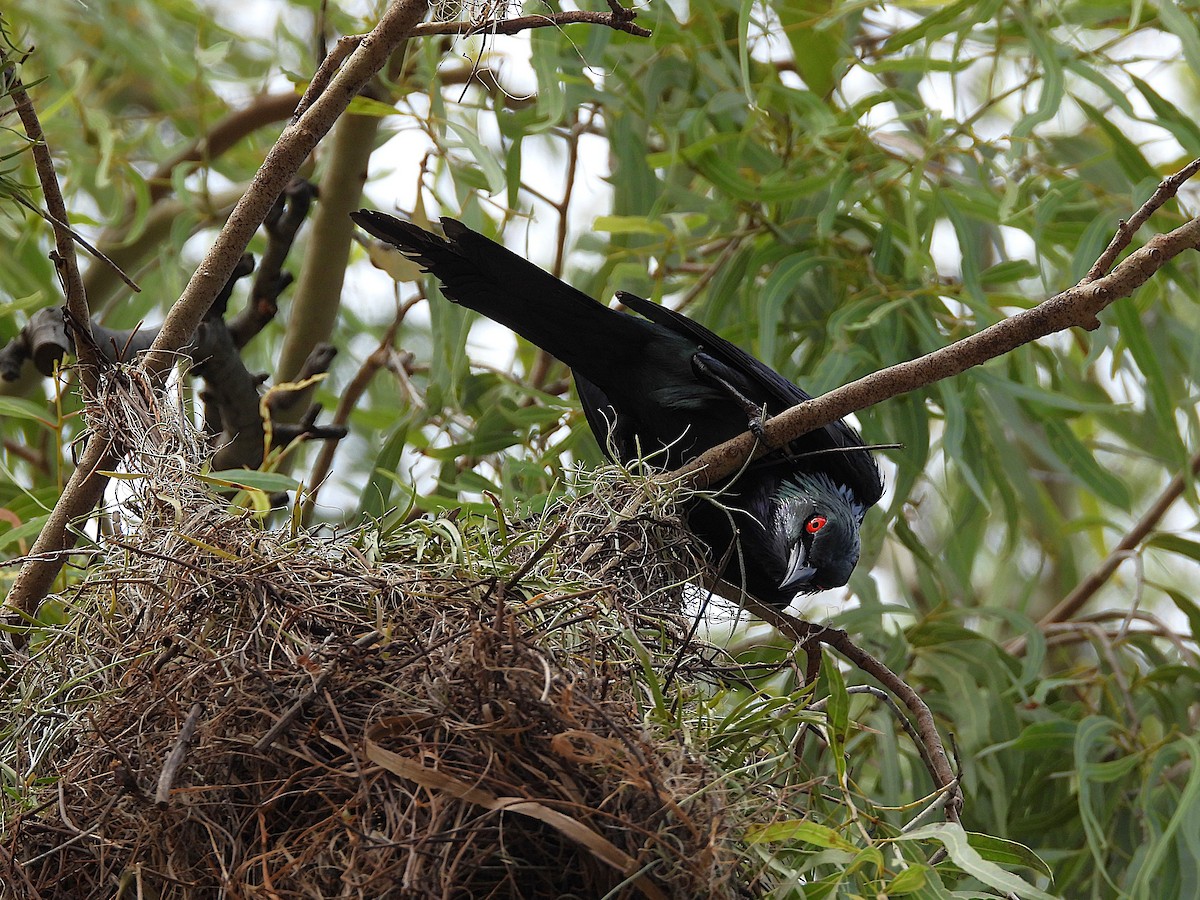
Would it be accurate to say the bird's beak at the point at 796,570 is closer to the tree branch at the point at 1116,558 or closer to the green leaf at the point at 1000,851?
the green leaf at the point at 1000,851

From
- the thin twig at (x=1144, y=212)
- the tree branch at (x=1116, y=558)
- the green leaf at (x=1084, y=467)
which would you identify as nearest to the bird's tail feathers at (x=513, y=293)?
the thin twig at (x=1144, y=212)

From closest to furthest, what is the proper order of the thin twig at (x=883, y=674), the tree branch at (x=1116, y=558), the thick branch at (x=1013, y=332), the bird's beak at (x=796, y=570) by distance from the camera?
the thick branch at (x=1013, y=332) < the thin twig at (x=883, y=674) < the bird's beak at (x=796, y=570) < the tree branch at (x=1116, y=558)

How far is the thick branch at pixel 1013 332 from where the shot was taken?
1.85m

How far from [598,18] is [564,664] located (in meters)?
0.94

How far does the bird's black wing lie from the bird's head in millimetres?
88

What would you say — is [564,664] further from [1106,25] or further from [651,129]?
[1106,25]

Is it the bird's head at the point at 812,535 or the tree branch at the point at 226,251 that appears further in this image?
the bird's head at the point at 812,535

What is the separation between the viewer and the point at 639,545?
84.2 inches

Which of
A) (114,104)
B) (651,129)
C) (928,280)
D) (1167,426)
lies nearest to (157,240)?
(651,129)

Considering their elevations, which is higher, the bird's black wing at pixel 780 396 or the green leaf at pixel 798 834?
the bird's black wing at pixel 780 396

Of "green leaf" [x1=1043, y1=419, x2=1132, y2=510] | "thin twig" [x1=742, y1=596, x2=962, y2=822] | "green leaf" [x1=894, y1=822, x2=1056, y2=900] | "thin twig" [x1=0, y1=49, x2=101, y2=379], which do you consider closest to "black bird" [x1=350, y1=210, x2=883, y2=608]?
"thin twig" [x1=742, y1=596, x2=962, y2=822]

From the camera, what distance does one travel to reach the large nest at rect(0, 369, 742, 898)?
154 cm

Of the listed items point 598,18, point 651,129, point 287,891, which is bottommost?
point 287,891

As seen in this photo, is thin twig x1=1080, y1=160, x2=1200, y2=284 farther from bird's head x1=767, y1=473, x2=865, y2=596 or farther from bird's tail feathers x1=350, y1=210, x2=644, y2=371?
bird's tail feathers x1=350, y1=210, x2=644, y2=371
